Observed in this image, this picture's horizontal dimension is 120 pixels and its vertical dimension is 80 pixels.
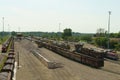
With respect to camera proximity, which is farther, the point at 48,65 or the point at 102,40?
the point at 102,40

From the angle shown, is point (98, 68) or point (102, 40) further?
point (102, 40)

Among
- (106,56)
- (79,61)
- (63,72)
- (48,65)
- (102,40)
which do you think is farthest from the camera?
(102,40)

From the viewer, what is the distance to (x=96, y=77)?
102 ft

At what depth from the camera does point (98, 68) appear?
3906cm

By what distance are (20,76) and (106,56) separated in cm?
2786

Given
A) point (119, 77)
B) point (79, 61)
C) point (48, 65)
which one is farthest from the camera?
point (79, 61)

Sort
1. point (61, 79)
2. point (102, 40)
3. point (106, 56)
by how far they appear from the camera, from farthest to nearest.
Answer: point (102, 40), point (106, 56), point (61, 79)

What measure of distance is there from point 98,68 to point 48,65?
797cm

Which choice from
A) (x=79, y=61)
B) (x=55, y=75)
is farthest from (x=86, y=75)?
(x=79, y=61)

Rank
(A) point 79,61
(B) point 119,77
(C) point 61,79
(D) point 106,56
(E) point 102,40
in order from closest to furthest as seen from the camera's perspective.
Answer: (C) point 61,79 < (B) point 119,77 < (A) point 79,61 < (D) point 106,56 < (E) point 102,40

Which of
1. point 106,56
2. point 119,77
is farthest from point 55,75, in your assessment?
point 106,56

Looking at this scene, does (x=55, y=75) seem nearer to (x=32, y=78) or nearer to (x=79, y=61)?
(x=32, y=78)

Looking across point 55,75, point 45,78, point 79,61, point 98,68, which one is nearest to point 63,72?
point 55,75

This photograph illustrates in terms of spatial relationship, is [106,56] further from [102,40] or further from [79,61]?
[102,40]
